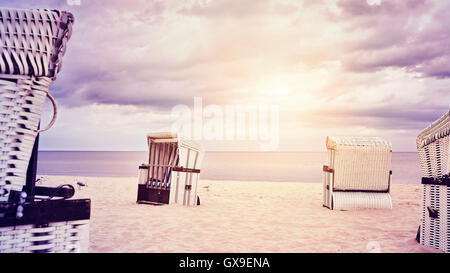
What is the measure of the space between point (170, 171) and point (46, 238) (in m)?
8.00

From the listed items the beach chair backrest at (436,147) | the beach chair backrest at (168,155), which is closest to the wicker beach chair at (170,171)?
the beach chair backrest at (168,155)

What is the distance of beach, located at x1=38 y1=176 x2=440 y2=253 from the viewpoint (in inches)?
236

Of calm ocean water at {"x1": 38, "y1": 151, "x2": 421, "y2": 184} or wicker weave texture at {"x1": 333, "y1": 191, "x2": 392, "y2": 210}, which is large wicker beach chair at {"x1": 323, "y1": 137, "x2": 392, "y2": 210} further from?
calm ocean water at {"x1": 38, "y1": 151, "x2": 421, "y2": 184}

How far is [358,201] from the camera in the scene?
34.1ft

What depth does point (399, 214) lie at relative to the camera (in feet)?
32.0

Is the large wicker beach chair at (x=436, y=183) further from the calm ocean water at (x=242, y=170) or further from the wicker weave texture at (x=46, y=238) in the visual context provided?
the calm ocean water at (x=242, y=170)

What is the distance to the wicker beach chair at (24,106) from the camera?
243cm

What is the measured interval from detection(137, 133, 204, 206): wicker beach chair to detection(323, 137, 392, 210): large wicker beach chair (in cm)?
421

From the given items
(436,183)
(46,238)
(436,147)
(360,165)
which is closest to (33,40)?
→ (46,238)

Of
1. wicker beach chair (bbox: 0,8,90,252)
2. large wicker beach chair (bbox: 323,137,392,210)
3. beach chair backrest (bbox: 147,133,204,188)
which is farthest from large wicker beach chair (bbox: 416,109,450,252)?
beach chair backrest (bbox: 147,133,204,188)
